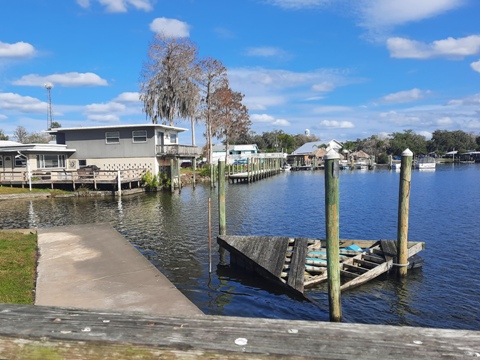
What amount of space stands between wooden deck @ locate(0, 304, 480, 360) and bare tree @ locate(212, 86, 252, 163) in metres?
64.0

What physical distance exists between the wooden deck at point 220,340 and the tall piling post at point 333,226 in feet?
18.2

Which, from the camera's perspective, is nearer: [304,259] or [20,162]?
[304,259]

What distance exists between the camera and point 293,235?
749 inches

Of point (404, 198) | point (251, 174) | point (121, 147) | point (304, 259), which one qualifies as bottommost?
point (304, 259)

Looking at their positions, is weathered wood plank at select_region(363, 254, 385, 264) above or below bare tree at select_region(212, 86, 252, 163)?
below

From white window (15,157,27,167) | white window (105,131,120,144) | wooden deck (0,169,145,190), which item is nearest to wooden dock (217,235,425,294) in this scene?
wooden deck (0,169,145,190)

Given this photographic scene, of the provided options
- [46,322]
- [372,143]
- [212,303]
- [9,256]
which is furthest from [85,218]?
[372,143]

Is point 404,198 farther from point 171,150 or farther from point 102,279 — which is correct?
point 171,150

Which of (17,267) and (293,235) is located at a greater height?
(17,267)

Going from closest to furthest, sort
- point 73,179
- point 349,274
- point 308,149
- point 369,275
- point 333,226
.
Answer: point 333,226
point 369,275
point 349,274
point 73,179
point 308,149

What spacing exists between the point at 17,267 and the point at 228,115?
203ft

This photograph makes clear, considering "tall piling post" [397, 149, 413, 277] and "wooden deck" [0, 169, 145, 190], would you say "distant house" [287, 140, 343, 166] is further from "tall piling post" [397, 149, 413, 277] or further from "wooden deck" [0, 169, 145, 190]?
"tall piling post" [397, 149, 413, 277]

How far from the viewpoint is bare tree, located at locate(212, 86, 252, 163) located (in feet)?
216

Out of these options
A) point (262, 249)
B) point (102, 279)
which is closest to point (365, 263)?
point (262, 249)
